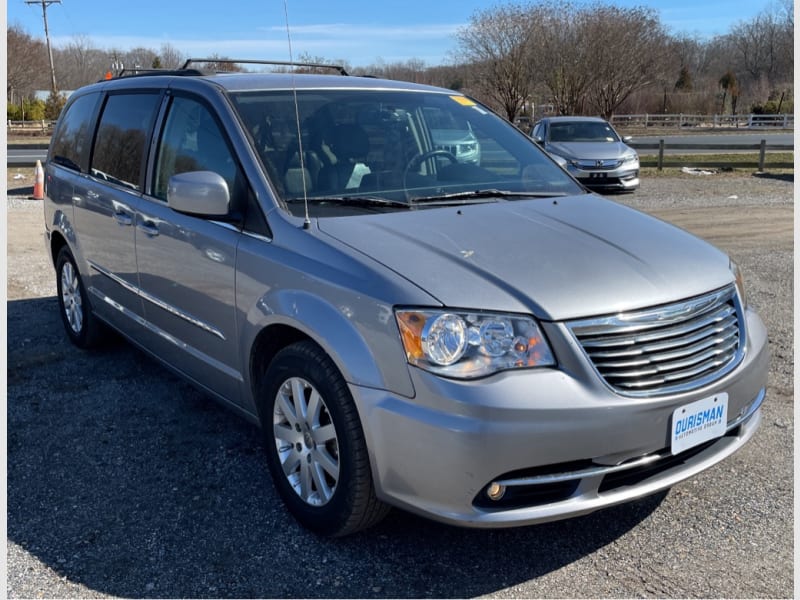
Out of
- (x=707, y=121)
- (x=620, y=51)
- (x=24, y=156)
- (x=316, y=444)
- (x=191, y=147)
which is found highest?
(x=620, y=51)

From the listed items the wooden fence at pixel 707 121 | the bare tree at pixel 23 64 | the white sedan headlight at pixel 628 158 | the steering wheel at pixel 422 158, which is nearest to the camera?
the steering wheel at pixel 422 158

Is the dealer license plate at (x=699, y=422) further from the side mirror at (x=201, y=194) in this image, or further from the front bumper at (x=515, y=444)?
the side mirror at (x=201, y=194)

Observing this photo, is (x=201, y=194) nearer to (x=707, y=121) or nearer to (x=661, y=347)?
(x=661, y=347)

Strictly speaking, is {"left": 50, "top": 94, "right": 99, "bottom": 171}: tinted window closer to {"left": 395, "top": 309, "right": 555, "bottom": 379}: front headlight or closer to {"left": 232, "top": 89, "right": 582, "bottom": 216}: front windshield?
{"left": 232, "top": 89, "right": 582, "bottom": 216}: front windshield

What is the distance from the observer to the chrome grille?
2.73m

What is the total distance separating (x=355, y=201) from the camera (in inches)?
141

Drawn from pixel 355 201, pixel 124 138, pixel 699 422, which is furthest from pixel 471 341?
pixel 124 138

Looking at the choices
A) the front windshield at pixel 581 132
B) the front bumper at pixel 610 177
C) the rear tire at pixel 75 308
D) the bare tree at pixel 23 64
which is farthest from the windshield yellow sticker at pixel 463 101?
the bare tree at pixel 23 64

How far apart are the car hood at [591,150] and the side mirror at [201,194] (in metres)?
13.1

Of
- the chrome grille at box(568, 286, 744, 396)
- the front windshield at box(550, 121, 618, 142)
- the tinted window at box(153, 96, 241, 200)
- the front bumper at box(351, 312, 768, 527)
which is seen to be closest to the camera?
the front bumper at box(351, 312, 768, 527)

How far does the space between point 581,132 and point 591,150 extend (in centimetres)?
142

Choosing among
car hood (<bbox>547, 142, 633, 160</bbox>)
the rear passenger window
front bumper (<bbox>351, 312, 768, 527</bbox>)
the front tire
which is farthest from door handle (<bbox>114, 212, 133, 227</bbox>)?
car hood (<bbox>547, 142, 633, 160</bbox>)

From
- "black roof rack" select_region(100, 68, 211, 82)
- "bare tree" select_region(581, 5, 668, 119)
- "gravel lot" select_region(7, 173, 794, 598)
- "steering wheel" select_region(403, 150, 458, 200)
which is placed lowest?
"gravel lot" select_region(7, 173, 794, 598)

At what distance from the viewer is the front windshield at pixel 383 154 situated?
3607mm
